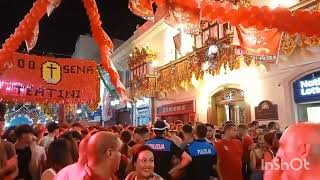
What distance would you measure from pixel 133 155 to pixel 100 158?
5.63ft

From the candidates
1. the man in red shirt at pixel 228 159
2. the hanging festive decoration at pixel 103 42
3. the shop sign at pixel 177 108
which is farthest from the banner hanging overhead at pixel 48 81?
A: the shop sign at pixel 177 108

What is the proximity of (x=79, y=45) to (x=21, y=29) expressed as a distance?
36.9 meters

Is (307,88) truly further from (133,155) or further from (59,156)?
(59,156)

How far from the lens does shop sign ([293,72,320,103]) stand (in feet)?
→ 36.6

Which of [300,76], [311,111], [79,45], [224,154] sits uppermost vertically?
[79,45]

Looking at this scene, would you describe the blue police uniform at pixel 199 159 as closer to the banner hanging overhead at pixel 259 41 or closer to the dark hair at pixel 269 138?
the dark hair at pixel 269 138

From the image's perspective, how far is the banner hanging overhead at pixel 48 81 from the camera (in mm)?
7305

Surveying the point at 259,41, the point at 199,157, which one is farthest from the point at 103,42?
the point at 199,157

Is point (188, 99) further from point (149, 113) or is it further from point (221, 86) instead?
point (149, 113)

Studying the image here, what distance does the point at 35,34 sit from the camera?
7922 millimetres

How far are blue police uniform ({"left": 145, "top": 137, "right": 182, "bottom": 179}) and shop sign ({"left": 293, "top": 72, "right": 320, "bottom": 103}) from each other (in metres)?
7.22

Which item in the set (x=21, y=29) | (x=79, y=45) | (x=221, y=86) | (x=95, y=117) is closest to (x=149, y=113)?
Result: (x=221, y=86)

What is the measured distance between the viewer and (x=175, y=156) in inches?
229
